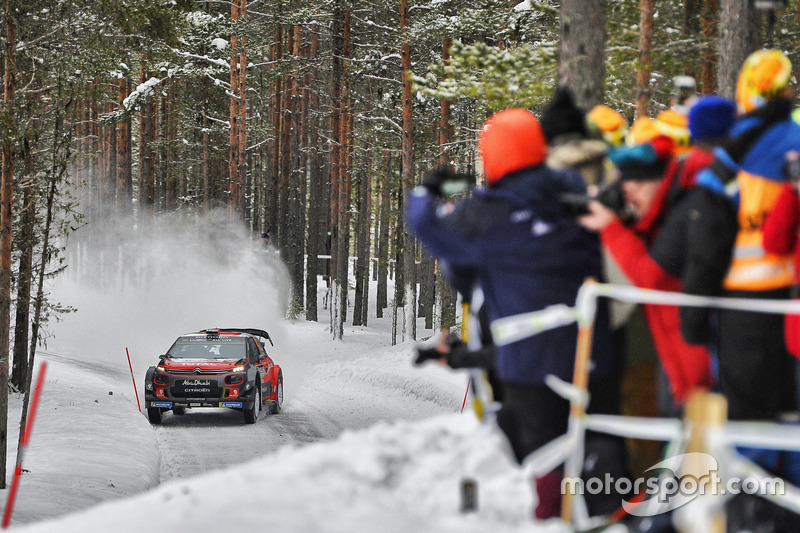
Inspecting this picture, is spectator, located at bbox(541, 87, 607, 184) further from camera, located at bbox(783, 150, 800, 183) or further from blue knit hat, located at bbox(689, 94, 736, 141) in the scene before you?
camera, located at bbox(783, 150, 800, 183)

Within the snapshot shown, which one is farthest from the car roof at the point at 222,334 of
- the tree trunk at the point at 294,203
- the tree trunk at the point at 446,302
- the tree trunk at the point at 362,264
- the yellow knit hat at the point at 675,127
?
the tree trunk at the point at 294,203

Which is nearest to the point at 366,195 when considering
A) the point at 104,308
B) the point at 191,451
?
the point at 104,308

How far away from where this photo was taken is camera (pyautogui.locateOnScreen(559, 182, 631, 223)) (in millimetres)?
3883

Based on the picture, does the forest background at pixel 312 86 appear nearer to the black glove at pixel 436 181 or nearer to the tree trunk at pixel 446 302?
the tree trunk at pixel 446 302

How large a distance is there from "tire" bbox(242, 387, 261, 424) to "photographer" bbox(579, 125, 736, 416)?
44.9 ft

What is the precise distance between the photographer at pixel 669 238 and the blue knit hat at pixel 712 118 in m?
0.12

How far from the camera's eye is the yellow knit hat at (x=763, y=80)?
3883 millimetres

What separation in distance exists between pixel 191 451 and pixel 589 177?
11672 mm

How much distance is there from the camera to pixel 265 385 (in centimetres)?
1770

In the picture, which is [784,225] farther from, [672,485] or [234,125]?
[234,125]

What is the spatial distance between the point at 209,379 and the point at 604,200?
→ 1368 cm

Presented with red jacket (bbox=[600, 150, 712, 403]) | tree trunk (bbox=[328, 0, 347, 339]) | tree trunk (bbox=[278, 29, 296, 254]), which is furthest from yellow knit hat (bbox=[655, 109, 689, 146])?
tree trunk (bbox=[278, 29, 296, 254])

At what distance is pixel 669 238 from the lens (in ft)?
12.3

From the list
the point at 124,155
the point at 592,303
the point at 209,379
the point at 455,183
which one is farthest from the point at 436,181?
the point at 124,155
